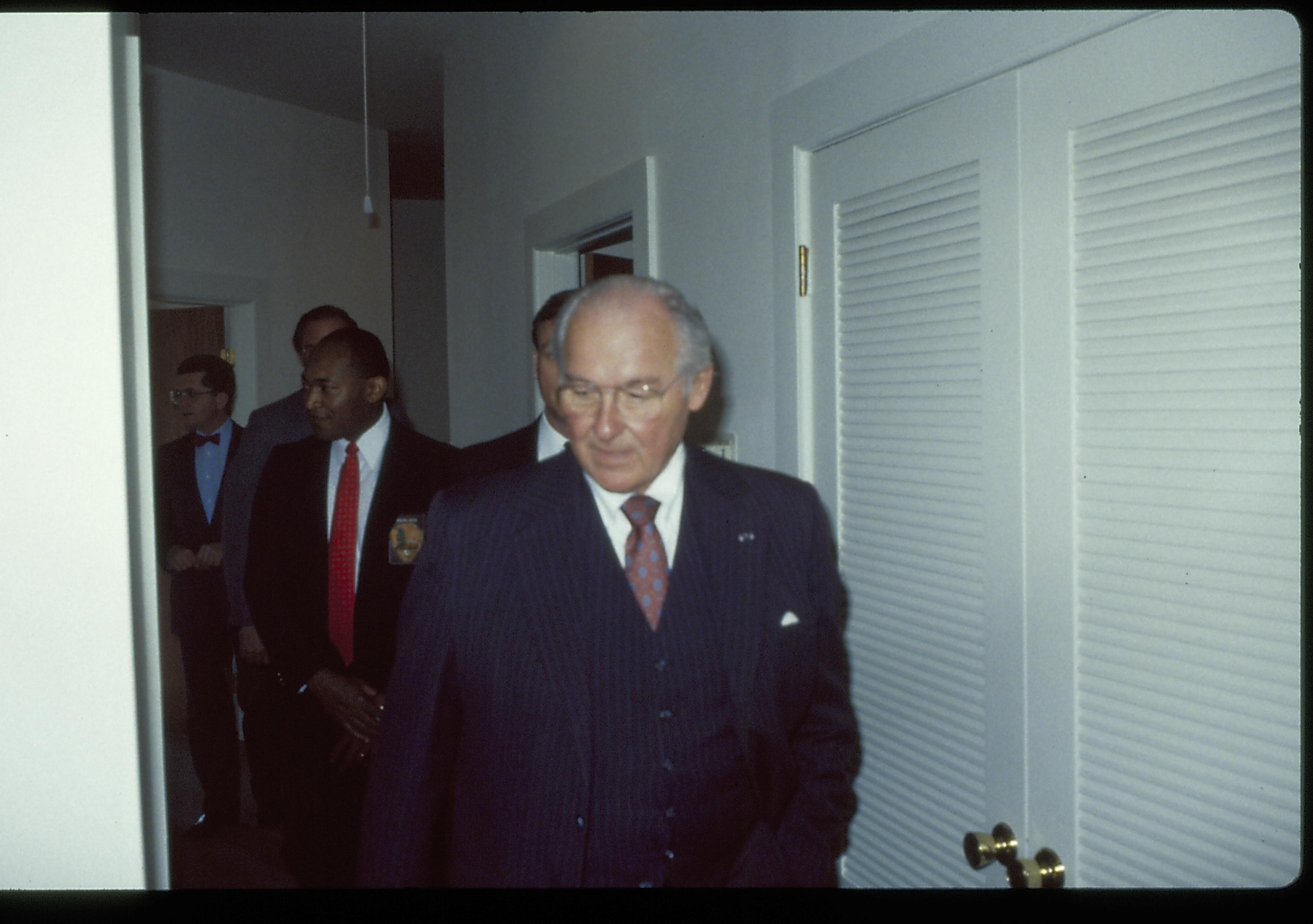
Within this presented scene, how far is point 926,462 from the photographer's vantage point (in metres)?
1.52

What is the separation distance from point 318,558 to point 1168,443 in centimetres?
193

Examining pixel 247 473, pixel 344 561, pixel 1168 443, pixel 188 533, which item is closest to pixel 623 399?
pixel 1168 443

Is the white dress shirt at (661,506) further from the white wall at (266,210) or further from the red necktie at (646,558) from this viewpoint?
the white wall at (266,210)

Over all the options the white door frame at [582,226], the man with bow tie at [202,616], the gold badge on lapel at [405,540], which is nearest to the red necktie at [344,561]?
the gold badge on lapel at [405,540]

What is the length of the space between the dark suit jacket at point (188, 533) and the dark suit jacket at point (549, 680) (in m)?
2.60

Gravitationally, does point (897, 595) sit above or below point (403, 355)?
below

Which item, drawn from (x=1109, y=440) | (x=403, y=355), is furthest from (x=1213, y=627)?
(x=403, y=355)

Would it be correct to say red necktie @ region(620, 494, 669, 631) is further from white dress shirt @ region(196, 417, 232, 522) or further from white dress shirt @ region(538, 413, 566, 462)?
white dress shirt @ region(196, 417, 232, 522)

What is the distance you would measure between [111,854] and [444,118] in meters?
3.82

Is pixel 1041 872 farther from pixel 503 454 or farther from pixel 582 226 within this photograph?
pixel 582 226

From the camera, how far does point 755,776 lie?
1246mm

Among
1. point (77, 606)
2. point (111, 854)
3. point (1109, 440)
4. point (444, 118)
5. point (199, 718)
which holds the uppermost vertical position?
point (444, 118)

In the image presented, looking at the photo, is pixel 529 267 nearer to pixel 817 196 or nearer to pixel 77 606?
pixel 817 196

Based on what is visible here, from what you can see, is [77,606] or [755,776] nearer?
[77,606]
